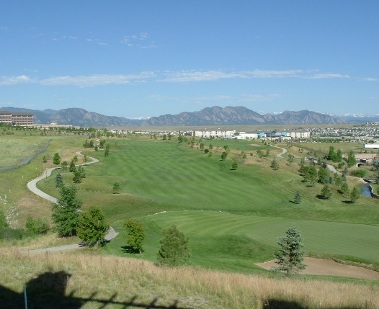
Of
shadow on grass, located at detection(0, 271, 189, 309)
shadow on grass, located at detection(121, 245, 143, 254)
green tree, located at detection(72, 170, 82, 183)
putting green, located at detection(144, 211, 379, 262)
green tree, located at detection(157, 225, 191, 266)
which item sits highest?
shadow on grass, located at detection(0, 271, 189, 309)

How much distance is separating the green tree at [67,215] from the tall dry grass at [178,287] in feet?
68.7

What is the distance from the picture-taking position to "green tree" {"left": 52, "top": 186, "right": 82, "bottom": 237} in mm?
34875

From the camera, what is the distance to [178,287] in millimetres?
12305

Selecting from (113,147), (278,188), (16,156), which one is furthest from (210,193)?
(113,147)

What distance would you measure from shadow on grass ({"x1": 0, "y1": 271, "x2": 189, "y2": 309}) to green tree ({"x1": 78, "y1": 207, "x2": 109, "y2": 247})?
19112 mm

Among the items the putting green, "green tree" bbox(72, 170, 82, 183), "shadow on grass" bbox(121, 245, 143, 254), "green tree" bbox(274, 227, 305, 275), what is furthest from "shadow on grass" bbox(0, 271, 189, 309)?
"green tree" bbox(72, 170, 82, 183)

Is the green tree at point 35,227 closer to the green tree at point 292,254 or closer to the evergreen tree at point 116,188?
the green tree at point 292,254

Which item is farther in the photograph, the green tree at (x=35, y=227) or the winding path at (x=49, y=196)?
the green tree at (x=35, y=227)

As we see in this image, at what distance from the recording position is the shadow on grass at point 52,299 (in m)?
Answer: 10.9

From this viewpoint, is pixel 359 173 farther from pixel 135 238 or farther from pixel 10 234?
pixel 10 234

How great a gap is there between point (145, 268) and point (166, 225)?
2705 centimetres

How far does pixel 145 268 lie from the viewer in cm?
1409

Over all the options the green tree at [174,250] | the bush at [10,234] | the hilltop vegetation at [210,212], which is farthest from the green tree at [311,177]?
the green tree at [174,250]

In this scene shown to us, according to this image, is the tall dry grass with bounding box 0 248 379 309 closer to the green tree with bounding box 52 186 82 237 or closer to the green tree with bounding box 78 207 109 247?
the green tree with bounding box 78 207 109 247
